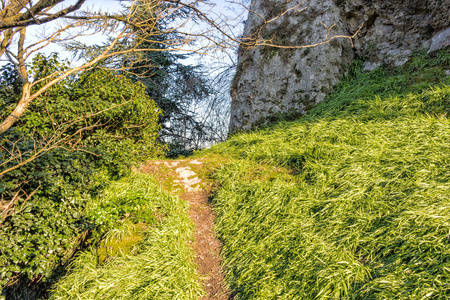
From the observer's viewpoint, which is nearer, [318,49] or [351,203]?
[351,203]

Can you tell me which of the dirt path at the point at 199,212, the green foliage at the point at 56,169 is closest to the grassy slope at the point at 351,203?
the dirt path at the point at 199,212

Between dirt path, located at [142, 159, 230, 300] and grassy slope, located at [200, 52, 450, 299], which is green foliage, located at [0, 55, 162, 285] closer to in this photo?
dirt path, located at [142, 159, 230, 300]

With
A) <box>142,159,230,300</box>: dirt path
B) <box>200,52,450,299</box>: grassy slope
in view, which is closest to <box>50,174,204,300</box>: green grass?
<box>142,159,230,300</box>: dirt path

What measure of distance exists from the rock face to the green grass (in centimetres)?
412

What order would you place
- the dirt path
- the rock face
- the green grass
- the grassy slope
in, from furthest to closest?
1. the rock face
2. the dirt path
3. the green grass
4. the grassy slope

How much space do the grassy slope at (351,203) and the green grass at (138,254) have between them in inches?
20.8

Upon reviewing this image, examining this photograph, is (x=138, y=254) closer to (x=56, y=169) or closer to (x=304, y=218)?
(x=56, y=169)

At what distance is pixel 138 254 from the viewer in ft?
10.7

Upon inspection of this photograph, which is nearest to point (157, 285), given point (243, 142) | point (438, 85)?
point (243, 142)

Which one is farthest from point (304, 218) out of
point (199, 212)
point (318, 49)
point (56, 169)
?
point (318, 49)

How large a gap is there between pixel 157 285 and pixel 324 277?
1550mm

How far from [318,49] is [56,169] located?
6196 mm

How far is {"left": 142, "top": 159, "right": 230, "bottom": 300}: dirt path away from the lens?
9.75 feet

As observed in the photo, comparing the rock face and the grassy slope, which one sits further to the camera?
the rock face
